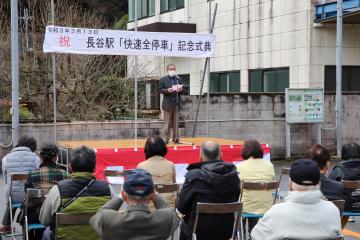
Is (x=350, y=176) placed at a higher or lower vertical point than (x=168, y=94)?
lower

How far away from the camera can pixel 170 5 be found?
2623cm

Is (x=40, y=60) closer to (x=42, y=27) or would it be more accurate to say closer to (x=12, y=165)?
(x=42, y=27)

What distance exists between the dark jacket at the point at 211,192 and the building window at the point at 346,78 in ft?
45.1

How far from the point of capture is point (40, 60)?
17.1m

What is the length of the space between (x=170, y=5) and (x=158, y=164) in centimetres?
2103

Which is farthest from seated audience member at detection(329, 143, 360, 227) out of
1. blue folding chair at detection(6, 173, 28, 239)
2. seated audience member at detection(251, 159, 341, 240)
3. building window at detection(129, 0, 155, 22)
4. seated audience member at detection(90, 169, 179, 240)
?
building window at detection(129, 0, 155, 22)

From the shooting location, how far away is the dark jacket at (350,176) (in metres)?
6.53

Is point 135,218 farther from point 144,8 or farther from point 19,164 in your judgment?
point 144,8

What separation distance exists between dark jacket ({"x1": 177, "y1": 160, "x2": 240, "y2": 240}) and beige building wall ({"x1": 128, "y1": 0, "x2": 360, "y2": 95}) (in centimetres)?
1329

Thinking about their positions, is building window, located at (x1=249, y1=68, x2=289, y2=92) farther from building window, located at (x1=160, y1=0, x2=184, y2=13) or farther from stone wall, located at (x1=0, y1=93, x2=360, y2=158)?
building window, located at (x1=160, y1=0, x2=184, y2=13)

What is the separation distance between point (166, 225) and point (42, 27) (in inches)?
634

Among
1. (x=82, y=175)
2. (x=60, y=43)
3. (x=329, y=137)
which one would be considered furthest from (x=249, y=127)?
(x=82, y=175)

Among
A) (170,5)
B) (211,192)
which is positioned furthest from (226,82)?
(211,192)

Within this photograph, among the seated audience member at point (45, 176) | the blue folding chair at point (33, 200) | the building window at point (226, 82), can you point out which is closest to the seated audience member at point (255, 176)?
the seated audience member at point (45, 176)
